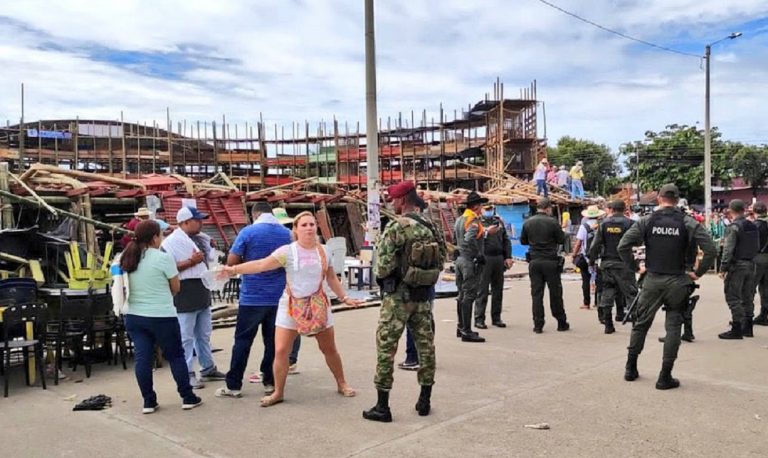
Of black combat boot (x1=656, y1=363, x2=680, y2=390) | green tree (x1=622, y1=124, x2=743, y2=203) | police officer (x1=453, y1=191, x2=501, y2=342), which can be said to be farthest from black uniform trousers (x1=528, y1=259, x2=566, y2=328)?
green tree (x1=622, y1=124, x2=743, y2=203)

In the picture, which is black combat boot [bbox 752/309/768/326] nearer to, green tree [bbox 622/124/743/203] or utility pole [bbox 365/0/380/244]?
utility pole [bbox 365/0/380/244]

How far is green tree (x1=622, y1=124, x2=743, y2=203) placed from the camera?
47.1 meters

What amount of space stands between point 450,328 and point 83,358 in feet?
15.3

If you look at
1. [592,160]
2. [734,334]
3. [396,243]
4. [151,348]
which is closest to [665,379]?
[396,243]

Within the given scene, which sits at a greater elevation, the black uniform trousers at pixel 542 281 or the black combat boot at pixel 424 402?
the black uniform trousers at pixel 542 281

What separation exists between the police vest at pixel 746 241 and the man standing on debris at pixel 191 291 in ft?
21.8

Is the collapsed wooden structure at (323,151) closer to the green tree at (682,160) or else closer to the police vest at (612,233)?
the green tree at (682,160)

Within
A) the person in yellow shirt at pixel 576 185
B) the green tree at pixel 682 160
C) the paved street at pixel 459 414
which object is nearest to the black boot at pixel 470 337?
the paved street at pixel 459 414

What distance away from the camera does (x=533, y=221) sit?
349 inches

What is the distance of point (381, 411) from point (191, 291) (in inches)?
86.1

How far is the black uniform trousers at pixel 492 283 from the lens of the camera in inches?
346

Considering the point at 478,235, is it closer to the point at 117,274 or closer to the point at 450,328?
the point at 450,328

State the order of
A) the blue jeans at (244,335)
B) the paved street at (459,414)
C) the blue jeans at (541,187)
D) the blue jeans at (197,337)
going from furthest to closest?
the blue jeans at (541,187), the blue jeans at (197,337), the blue jeans at (244,335), the paved street at (459,414)

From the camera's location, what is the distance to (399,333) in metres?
4.96
